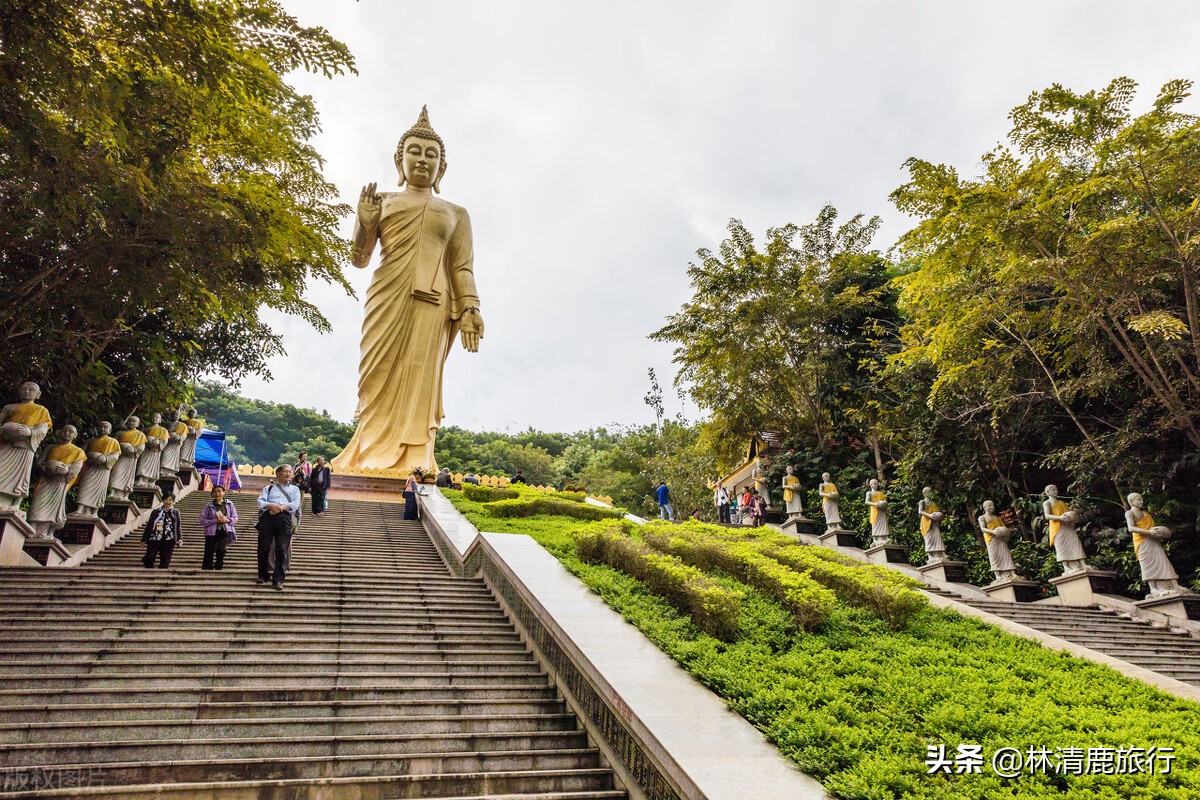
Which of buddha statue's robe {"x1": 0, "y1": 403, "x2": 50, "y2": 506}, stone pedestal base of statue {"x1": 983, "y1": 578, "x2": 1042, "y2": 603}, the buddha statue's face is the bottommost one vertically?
stone pedestal base of statue {"x1": 983, "y1": 578, "x2": 1042, "y2": 603}

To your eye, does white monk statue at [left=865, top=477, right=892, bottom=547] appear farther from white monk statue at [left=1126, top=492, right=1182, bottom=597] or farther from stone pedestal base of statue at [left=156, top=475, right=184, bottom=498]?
→ stone pedestal base of statue at [left=156, top=475, right=184, bottom=498]

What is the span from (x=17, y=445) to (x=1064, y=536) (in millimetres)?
11936

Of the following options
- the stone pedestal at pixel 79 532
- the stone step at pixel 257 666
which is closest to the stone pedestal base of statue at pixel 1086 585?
the stone step at pixel 257 666

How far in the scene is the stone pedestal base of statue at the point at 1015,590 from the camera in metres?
9.99

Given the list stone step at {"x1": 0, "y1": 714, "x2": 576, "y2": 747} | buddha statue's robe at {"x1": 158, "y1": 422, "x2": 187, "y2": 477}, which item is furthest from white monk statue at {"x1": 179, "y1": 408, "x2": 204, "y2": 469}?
stone step at {"x1": 0, "y1": 714, "x2": 576, "y2": 747}

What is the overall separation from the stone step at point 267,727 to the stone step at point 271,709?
0.10 m

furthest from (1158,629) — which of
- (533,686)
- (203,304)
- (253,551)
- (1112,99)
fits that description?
(203,304)

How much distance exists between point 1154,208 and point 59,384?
12392mm

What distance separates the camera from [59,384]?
8.35m

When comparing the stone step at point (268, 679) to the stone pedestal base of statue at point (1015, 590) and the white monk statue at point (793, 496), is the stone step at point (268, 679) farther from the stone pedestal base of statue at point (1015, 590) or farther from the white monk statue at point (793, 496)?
the white monk statue at point (793, 496)

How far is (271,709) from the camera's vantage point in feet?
13.5

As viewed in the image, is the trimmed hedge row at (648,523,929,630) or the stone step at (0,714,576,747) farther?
the trimmed hedge row at (648,523,929,630)

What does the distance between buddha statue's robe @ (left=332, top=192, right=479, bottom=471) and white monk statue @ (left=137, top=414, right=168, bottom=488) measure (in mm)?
5371

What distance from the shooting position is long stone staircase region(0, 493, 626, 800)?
11.3ft
